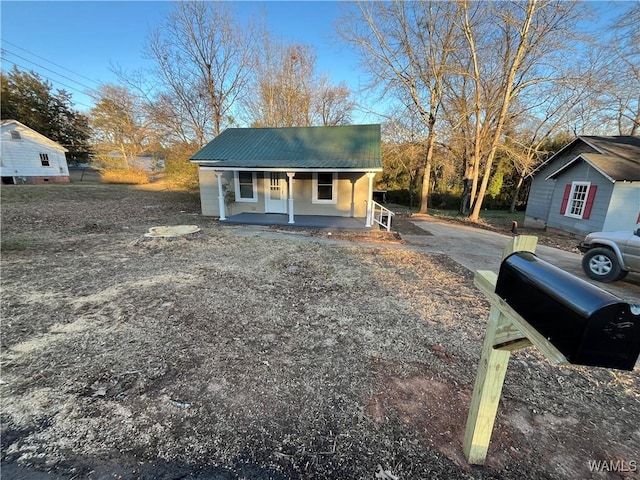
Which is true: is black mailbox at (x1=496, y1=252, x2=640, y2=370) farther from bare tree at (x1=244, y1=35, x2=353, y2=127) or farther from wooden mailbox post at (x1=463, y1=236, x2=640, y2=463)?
bare tree at (x1=244, y1=35, x2=353, y2=127)

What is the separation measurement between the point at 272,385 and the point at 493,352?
1.84 metres

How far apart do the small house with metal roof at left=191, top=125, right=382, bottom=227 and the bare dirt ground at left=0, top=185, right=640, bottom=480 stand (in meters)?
6.15

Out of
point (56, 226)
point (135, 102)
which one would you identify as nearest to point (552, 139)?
point (56, 226)

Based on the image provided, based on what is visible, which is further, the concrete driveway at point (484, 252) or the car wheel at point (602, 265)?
the concrete driveway at point (484, 252)

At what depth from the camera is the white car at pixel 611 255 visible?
5.28 metres

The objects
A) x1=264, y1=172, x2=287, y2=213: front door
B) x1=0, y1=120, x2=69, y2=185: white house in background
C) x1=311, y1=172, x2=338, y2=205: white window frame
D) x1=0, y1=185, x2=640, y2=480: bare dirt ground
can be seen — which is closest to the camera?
x1=0, y1=185, x2=640, y2=480: bare dirt ground

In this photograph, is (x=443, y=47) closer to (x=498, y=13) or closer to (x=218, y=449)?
(x=498, y=13)

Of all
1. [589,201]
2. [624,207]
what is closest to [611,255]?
[624,207]

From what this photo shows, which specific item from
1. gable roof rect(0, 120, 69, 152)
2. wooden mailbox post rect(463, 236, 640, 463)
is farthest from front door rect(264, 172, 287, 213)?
gable roof rect(0, 120, 69, 152)

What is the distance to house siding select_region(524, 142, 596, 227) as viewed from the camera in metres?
13.4

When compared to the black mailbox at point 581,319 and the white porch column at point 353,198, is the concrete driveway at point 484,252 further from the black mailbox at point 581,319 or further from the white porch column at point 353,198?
the black mailbox at point 581,319

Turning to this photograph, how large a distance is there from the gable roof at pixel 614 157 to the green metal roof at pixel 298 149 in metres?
8.52

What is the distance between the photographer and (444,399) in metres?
2.40

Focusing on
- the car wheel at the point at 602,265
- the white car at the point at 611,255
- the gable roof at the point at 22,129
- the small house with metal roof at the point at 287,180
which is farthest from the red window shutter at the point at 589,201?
the gable roof at the point at 22,129
